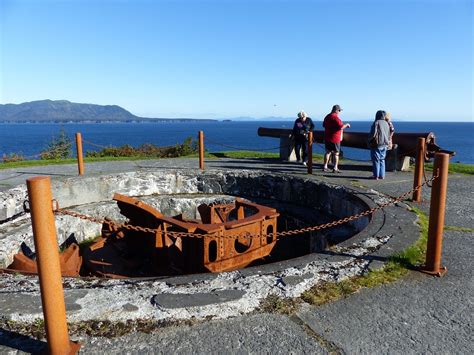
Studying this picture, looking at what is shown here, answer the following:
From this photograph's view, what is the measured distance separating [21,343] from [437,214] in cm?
354

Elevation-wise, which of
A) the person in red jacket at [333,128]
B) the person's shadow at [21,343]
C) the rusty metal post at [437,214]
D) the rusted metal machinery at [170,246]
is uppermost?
the person in red jacket at [333,128]

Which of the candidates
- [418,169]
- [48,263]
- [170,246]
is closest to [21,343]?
[48,263]

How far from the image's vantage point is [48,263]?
237 cm

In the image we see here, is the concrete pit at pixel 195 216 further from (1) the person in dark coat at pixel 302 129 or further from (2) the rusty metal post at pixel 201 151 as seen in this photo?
(1) the person in dark coat at pixel 302 129

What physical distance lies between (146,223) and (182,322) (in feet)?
12.6

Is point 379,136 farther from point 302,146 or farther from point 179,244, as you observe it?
point 179,244

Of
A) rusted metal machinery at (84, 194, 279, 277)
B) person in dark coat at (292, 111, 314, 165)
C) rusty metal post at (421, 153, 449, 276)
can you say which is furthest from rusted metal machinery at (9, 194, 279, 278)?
person in dark coat at (292, 111, 314, 165)

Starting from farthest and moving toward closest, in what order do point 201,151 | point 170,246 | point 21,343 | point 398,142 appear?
point 201,151 → point 398,142 → point 170,246 → point 21,343

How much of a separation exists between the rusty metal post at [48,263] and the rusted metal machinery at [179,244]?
2335 mm

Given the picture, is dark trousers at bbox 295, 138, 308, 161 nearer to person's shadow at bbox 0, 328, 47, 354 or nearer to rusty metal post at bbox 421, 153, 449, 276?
rusty metal post at bbox 421, 153, 449, 276

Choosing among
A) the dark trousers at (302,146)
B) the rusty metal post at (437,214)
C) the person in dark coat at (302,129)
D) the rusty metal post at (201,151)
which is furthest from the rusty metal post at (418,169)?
the rusty metal post at (201,151)

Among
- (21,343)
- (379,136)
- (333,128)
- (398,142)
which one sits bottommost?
(21,343)

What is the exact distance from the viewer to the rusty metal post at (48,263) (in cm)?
227

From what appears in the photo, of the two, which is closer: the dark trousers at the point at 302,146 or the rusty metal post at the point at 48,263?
the rusty metal post at the point at 48,263
